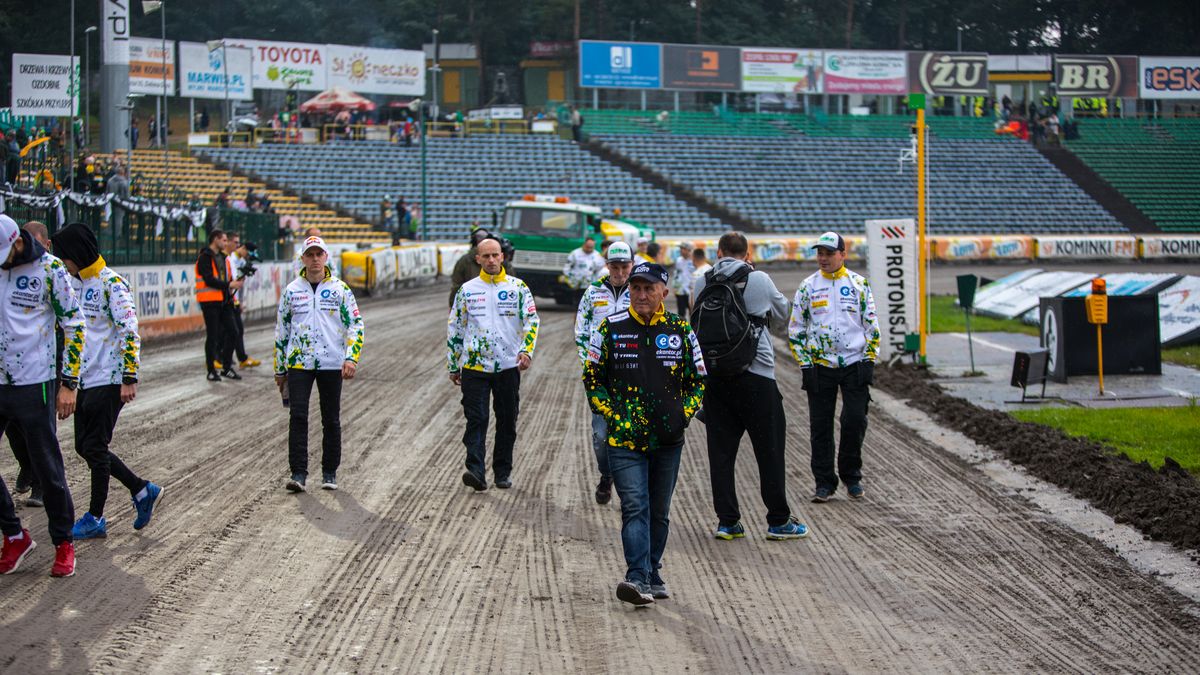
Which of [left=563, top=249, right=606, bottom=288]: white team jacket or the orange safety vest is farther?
[left=563, top=249, right=606, bottom=288]: white team jacket

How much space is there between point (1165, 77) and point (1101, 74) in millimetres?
3570

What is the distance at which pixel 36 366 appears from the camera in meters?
7.46

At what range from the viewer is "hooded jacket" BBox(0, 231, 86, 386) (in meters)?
7.39

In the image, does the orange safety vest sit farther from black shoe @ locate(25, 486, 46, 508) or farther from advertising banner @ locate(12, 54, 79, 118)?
black shoe @ locate(25, 486, 46, 508)

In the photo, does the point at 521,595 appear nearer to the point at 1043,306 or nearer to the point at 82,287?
the point at 82,287

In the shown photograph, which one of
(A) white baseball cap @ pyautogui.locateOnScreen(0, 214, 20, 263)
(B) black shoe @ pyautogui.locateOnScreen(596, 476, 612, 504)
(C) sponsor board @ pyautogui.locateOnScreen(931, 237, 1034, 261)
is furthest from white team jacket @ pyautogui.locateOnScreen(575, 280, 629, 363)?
(C) sponsor board @ pyautogui.locateOnScreen(931, 237, 1034, 261)

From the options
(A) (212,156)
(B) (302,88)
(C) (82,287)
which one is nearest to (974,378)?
(C) (82,287)

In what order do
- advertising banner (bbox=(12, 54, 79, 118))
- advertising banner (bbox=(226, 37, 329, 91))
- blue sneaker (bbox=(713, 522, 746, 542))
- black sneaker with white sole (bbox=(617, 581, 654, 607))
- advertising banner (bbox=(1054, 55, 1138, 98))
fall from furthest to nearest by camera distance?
1. advertising banner (bbox=(1054, 55, 1138, 98))
2. advertising banner (bbox=(226, 37, 329, 91))
3. advertising banner (bbox=(12, 54, 79, 118))
4. blue sneaker (bbox=(713, 522, 746, 542))
5. black sneaker with white sole (bbox=(617, 581, 654, 607))

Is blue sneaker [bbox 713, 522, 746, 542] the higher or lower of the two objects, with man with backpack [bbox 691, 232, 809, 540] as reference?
lower

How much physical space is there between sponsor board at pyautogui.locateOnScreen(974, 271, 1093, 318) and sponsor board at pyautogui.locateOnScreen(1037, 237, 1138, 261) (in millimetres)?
26146

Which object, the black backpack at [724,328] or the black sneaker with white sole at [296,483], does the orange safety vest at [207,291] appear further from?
the black backpack at [724,328]

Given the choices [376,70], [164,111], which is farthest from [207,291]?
[376,70]

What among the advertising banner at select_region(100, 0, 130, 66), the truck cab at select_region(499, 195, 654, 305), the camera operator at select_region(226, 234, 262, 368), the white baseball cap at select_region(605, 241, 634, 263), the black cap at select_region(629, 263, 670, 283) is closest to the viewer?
the black cap at select_region(629, 263, 670, 283)

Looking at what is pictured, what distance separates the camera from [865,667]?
629cm
